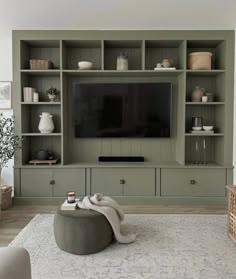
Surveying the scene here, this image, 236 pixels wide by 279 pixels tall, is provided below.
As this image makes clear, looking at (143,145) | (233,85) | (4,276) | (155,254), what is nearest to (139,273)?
(155,254)

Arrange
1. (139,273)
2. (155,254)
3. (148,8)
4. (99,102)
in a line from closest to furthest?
(139,273) → (155,254) → (148,8) → (99,102)

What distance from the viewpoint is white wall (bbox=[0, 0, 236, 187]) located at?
3210 millimetres

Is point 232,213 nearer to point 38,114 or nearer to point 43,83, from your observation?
point 38,114

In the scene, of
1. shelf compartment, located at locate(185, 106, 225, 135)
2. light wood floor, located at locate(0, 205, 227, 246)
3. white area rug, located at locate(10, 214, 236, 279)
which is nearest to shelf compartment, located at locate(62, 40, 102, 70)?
shelf compartment, located at locate(185, 106, 225, 135)

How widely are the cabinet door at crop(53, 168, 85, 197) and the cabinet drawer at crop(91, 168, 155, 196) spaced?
0.17 meters

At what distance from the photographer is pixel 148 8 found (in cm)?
333

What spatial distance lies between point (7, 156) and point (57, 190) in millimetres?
839

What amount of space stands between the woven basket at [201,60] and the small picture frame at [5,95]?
268 cm

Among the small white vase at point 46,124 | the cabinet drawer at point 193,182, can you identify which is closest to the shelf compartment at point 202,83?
the cabinet drawer at point 193,182

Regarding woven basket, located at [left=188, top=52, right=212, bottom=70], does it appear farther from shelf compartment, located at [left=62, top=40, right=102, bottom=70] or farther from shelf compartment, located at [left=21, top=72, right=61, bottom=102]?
shelf compartment, located at [left=21, top=72, right=61, bottom=102]

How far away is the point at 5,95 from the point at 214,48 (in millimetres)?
3197

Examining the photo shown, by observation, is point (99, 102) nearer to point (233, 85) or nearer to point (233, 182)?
point (233, 85)

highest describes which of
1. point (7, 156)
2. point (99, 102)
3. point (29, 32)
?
point (29, 32)

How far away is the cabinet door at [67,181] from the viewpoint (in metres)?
4.20
